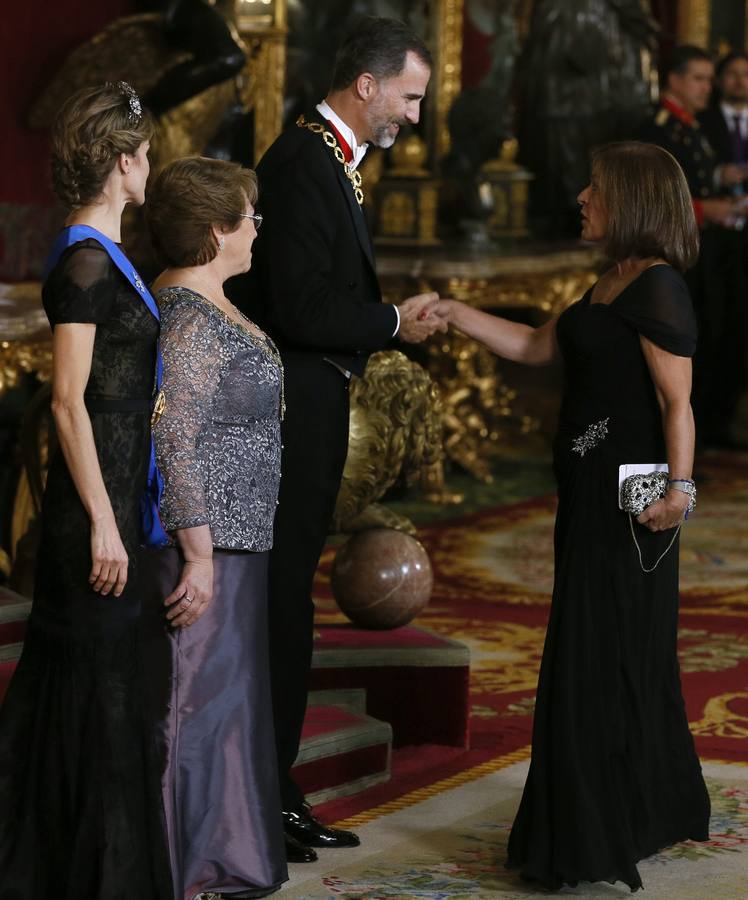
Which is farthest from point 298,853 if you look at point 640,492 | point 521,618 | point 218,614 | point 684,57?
point 684,57

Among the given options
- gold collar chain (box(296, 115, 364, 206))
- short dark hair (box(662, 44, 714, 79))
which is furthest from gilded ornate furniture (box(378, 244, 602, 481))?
gold collar chain (box(296, 115, 364, 206))

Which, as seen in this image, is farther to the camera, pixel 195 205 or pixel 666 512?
pixel 666 512

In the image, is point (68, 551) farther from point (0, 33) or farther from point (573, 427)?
point (0, 33)

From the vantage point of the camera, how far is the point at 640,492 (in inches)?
151

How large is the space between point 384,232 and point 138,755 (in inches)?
247

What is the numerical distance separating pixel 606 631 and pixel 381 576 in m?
1.13

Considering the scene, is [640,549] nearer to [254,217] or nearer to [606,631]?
[606,631]

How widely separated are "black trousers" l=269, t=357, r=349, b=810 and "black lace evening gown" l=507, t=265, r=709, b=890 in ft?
1.74

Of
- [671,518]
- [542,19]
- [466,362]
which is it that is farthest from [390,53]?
[542,19]

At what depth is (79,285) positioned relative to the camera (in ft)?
10.5

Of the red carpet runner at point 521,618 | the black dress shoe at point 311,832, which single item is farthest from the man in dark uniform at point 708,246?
the black dress shoe at point 311,832

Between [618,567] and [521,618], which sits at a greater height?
[618,567]

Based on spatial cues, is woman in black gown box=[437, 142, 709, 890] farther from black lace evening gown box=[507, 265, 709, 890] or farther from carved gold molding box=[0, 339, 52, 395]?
carved gold molding box=[0, 339, 52, 395]

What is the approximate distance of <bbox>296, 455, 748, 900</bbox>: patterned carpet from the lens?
396 centimetres
